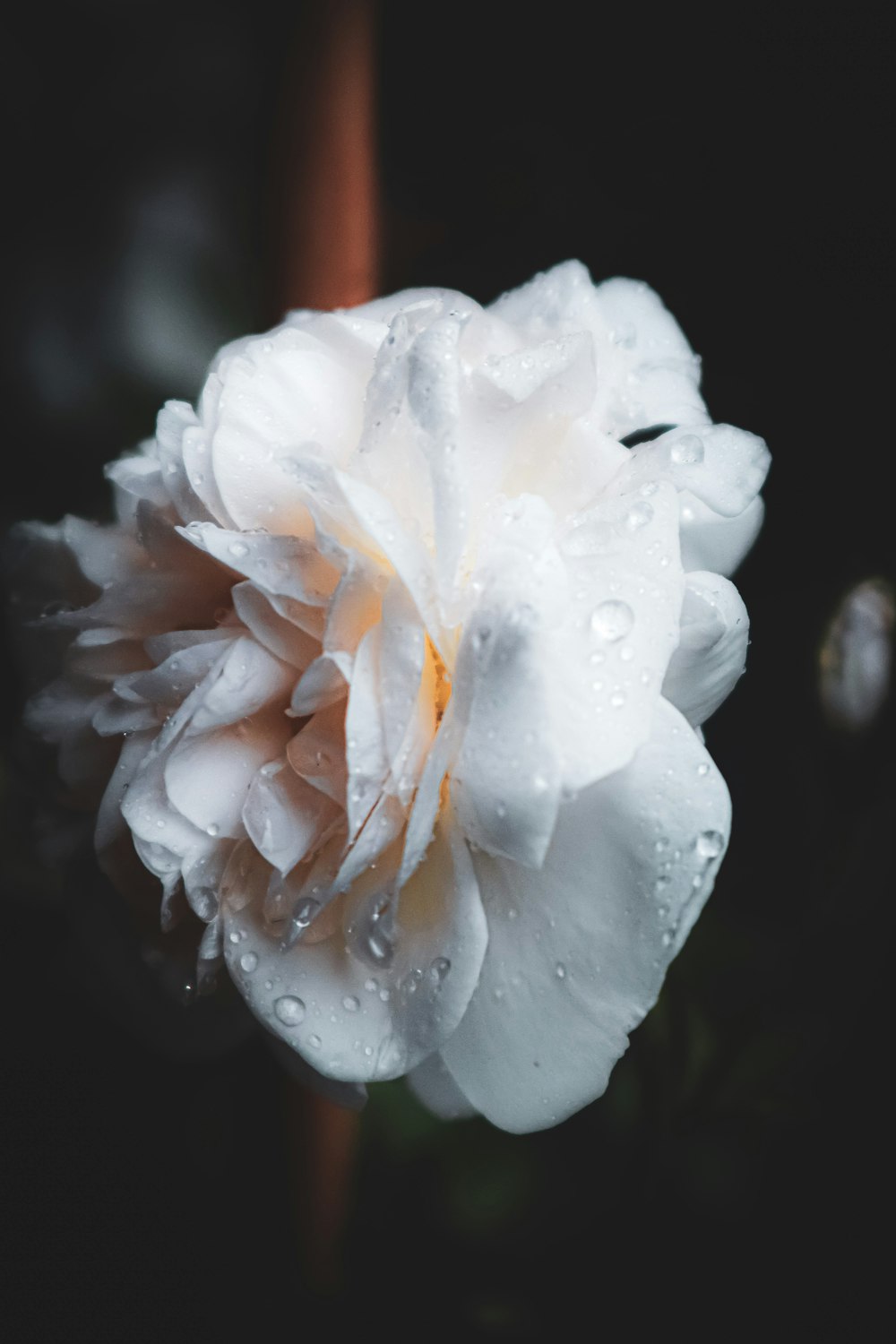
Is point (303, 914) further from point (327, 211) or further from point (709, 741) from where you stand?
point (327, 211)

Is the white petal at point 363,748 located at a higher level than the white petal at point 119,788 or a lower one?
higher

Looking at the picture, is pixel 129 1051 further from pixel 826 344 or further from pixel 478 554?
pixel 826 344

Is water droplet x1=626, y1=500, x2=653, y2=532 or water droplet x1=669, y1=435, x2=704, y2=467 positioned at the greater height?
water droplet x1=669, y1=435, x2=704, y2=467

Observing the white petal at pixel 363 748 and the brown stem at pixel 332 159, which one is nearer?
the white petal at pixel 363 748

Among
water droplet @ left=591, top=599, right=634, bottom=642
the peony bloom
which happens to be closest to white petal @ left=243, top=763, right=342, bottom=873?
the peony bloom

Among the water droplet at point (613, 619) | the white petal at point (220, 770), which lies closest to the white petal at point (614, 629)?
the water droplet at point (613, 619)

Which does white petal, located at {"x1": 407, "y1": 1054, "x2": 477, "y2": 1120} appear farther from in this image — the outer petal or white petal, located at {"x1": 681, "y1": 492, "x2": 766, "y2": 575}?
white petal, located at {"x1": 681, "y1": 492, "x2": 766, "y2": 575}

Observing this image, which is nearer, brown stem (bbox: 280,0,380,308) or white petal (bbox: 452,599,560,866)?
white petal (bbox: 452,599,560,866)

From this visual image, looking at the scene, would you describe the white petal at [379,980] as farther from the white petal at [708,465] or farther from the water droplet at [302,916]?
the white petal at [708,465]
